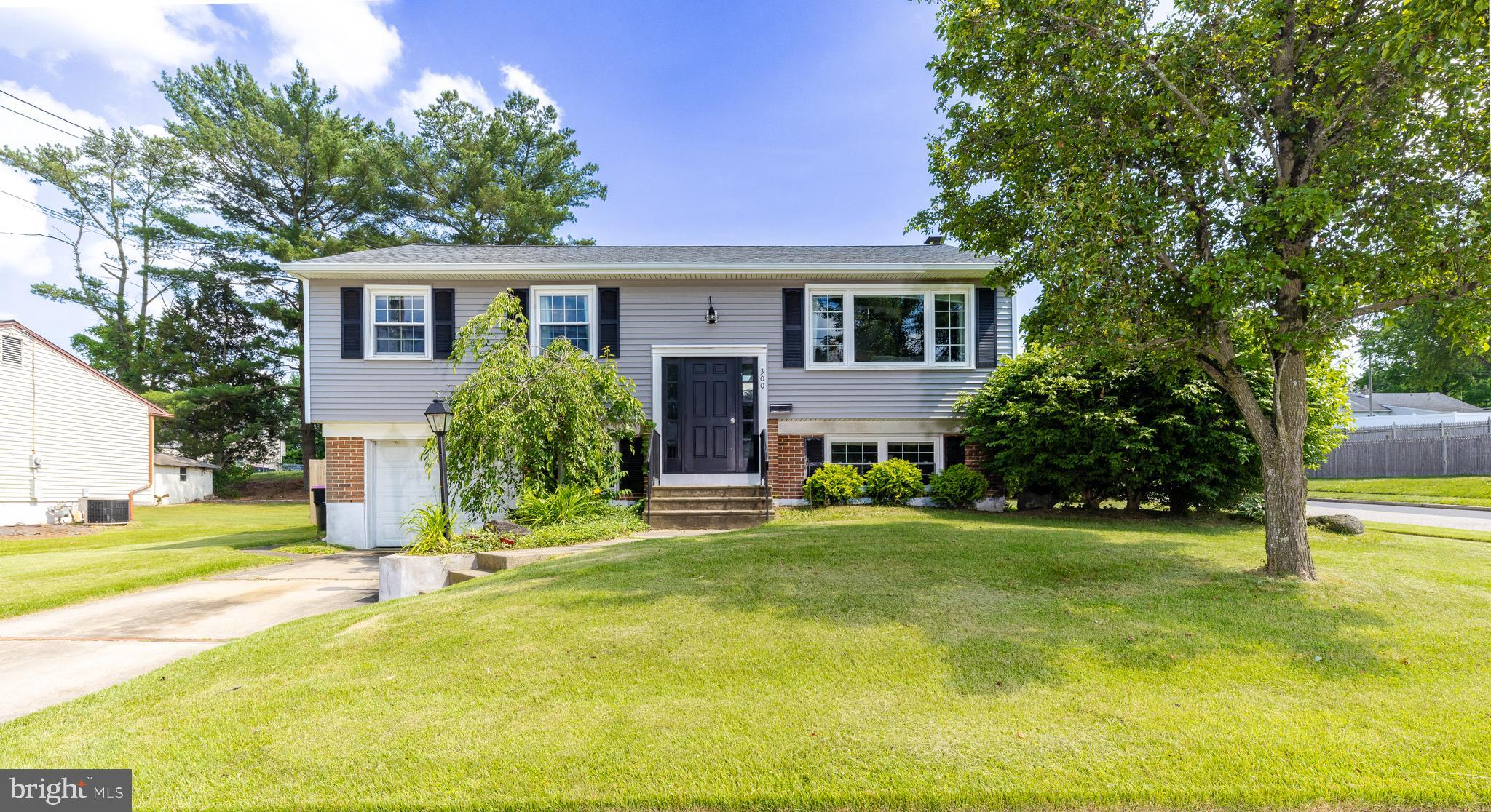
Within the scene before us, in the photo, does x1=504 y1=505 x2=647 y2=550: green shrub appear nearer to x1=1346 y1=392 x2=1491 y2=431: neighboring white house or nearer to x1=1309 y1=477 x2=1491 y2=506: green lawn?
x1=1309 y1=477 x2=1491 y2=506: green lawn

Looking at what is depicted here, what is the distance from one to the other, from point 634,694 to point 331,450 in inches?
389

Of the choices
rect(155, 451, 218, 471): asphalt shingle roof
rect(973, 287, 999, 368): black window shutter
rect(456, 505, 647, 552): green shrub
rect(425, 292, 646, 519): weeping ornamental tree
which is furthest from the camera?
rect(155, 451, 218, 471): asphalt shingle roof

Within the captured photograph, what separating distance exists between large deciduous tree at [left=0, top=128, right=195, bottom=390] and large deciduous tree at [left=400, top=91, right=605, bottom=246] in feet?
27.0

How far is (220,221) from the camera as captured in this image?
24.8 metres

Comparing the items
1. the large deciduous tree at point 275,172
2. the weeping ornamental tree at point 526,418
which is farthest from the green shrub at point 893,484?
the large deciduous tree at point 275,172

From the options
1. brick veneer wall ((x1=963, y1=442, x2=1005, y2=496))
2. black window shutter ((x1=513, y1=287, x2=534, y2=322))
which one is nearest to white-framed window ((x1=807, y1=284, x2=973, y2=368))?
brick veneer wall ((x1=963, y1=442, x2=1005, y2=496))

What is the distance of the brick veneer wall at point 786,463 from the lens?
10.5 metres

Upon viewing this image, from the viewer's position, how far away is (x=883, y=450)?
1095 centimetres

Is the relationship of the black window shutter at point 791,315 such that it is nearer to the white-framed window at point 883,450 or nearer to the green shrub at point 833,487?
the white-framed window at point 883,450

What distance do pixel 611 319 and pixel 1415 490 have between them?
21.7 meters

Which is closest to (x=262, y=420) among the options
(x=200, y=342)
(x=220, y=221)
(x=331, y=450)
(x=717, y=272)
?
(x=200, y=342)

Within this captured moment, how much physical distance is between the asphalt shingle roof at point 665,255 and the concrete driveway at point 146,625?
17.3 ft

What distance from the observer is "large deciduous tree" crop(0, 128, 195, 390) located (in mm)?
21828

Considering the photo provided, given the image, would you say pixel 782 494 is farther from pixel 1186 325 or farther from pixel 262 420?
pixel 262 420
